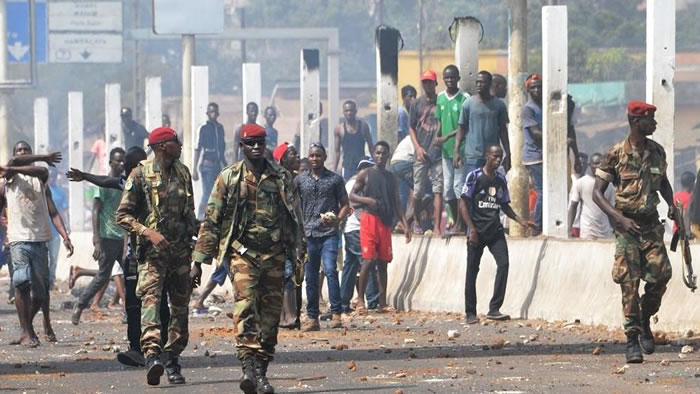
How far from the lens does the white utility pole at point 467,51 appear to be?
22.1 m

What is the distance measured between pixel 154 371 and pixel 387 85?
12027mm

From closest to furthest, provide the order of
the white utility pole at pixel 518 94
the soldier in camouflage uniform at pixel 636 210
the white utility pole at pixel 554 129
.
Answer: the soldier in camouflage uniform at pixel 636 210
the white utility pole at pixel 554 129
the white utility pole at pixel 518 94

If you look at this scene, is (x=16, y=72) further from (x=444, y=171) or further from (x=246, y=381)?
(x=246, y=381)

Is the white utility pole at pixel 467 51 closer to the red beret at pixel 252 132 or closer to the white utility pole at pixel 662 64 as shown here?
the white utility pole at pixel 662 64

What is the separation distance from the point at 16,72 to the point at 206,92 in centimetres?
2908

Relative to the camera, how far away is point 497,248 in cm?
1756

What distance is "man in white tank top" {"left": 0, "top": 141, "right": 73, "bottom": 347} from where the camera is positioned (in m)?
15.8

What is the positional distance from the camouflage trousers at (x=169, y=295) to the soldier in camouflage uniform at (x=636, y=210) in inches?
115

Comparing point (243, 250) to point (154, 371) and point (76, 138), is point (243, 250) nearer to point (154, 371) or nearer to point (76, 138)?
point (154, 371)

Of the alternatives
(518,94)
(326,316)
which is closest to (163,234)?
(326,316)

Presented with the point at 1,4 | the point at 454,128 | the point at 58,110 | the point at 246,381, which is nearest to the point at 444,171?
the point at 454,128

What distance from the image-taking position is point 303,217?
17.3m

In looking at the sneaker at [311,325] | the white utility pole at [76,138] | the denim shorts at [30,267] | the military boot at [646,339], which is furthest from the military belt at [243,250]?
the white utility pole at [76,138]

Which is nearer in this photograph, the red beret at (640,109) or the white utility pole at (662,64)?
the red beret at (640,109)
